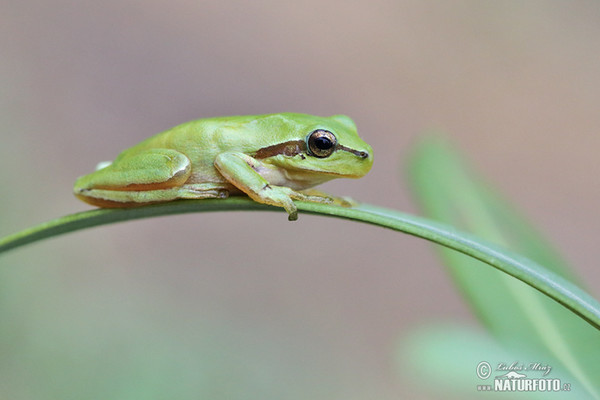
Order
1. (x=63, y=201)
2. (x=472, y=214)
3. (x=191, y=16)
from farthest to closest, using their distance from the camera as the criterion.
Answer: (x=191, y=16) < (x=63, y=201) < (x=472, y=214)

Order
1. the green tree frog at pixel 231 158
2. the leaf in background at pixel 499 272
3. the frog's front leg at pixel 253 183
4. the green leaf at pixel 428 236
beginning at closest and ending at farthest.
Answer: the green leaf at pixel 428 236 < the leaf in background at pixel 499 272 < the frog's front leg at pixel 253 183 < the green tree frog at pixel 231 158

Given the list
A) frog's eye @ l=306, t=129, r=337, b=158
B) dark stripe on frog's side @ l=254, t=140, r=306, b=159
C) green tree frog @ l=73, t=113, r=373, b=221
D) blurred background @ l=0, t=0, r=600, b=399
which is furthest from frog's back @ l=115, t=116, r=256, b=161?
blurred background @ l=0, t=0, r=600, b=399

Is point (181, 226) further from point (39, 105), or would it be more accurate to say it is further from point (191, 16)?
point (191, 16)

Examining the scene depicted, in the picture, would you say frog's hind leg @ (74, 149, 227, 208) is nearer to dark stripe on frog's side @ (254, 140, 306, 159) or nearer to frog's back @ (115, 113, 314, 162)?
frog's back @ (115, 113, 314, 162)

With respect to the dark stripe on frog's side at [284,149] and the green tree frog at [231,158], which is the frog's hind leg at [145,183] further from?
the dark stripe on frog's side at [284,149]

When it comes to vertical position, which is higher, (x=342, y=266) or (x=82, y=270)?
(x=342, y=266)

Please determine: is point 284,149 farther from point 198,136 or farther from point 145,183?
point 145,183

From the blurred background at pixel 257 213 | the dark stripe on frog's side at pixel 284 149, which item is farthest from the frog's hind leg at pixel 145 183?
the blurred background at pixel 257 213

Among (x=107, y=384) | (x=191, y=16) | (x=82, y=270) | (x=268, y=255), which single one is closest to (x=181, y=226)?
(x=268, y=255)

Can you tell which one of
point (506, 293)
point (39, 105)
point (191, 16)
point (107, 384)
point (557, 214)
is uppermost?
point (191, 16)
